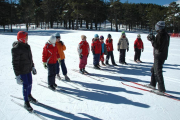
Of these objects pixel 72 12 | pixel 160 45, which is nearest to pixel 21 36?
pixel 160 45

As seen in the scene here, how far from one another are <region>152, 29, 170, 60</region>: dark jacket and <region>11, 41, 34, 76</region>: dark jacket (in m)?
3.61

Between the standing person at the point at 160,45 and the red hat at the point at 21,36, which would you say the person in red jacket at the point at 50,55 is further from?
the standing person at the point at 160,45

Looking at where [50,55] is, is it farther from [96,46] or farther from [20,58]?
[96,46]

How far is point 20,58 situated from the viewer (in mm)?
3383

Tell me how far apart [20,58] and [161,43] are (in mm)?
3883

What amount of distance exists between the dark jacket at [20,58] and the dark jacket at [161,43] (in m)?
3.61

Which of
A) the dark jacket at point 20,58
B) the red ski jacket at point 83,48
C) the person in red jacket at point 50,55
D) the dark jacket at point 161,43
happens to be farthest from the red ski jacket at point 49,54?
the dark jacket at point 161,43

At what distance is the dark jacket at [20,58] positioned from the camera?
3.27 metres

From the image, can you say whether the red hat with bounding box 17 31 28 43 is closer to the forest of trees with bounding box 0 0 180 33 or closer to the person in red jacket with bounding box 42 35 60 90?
the person in red jacket with bounding box 42 35 60 90

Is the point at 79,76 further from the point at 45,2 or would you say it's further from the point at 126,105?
the point at 45,2

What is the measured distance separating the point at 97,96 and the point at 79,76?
2.04 meters

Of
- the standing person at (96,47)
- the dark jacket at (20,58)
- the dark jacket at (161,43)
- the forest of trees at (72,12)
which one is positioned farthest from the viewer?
the forest of trees at (72,12)

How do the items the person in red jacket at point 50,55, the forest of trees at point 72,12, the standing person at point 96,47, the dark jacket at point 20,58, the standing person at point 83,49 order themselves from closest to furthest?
the dark jacket at point 20,58, the person in red jacket at point 50,55, the standing person at point 83,49, the standing person at point 96,47, the forest of trees at point 72,12

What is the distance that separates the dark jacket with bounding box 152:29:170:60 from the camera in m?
4.02
